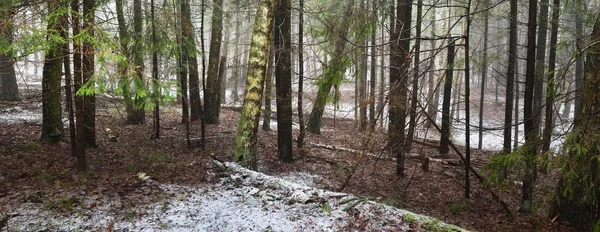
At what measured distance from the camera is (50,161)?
7.93m

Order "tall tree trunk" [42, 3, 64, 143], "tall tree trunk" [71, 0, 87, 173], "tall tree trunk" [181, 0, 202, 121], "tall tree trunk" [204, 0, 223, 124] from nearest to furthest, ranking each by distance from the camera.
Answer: "tall tree trunk" [71, 0, 87, 173] → "tall tree trunk" [42, 3, 64, 143] → "tall tree trunk" [181, 0, 202, 121] → "tall tree trunk" [204, 0, 223, 124]

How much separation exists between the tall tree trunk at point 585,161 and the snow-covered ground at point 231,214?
189 centimetres

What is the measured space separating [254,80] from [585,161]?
614cm

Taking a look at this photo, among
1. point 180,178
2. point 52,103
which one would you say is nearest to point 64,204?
point 180,178

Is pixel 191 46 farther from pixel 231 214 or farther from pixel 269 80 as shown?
pixel 231 214

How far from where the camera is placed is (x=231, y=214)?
5.94 metres

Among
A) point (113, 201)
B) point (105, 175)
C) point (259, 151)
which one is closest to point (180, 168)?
point (105, 175)

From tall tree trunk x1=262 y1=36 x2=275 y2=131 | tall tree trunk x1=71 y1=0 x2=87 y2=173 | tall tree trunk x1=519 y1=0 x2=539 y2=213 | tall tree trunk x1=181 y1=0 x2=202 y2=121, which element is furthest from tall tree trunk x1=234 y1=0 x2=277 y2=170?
tall tree trunk x1=519 y1=0 x2=539 y2=213

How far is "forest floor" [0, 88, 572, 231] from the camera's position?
19.4ft

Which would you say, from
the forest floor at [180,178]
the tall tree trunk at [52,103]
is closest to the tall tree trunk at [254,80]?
the forest floor at [180,178]

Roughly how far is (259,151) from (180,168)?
11.9 feet

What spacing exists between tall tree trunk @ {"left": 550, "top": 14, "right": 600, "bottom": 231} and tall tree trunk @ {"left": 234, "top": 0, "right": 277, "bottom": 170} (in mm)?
5811

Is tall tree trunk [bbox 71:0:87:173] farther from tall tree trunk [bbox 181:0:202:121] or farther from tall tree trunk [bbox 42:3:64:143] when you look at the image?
tall tree trunk [bbox 181:0:202:121]

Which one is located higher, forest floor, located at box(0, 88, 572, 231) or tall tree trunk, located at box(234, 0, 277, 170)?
tall tree trunk, located at box(234, 0, 277, 170)
